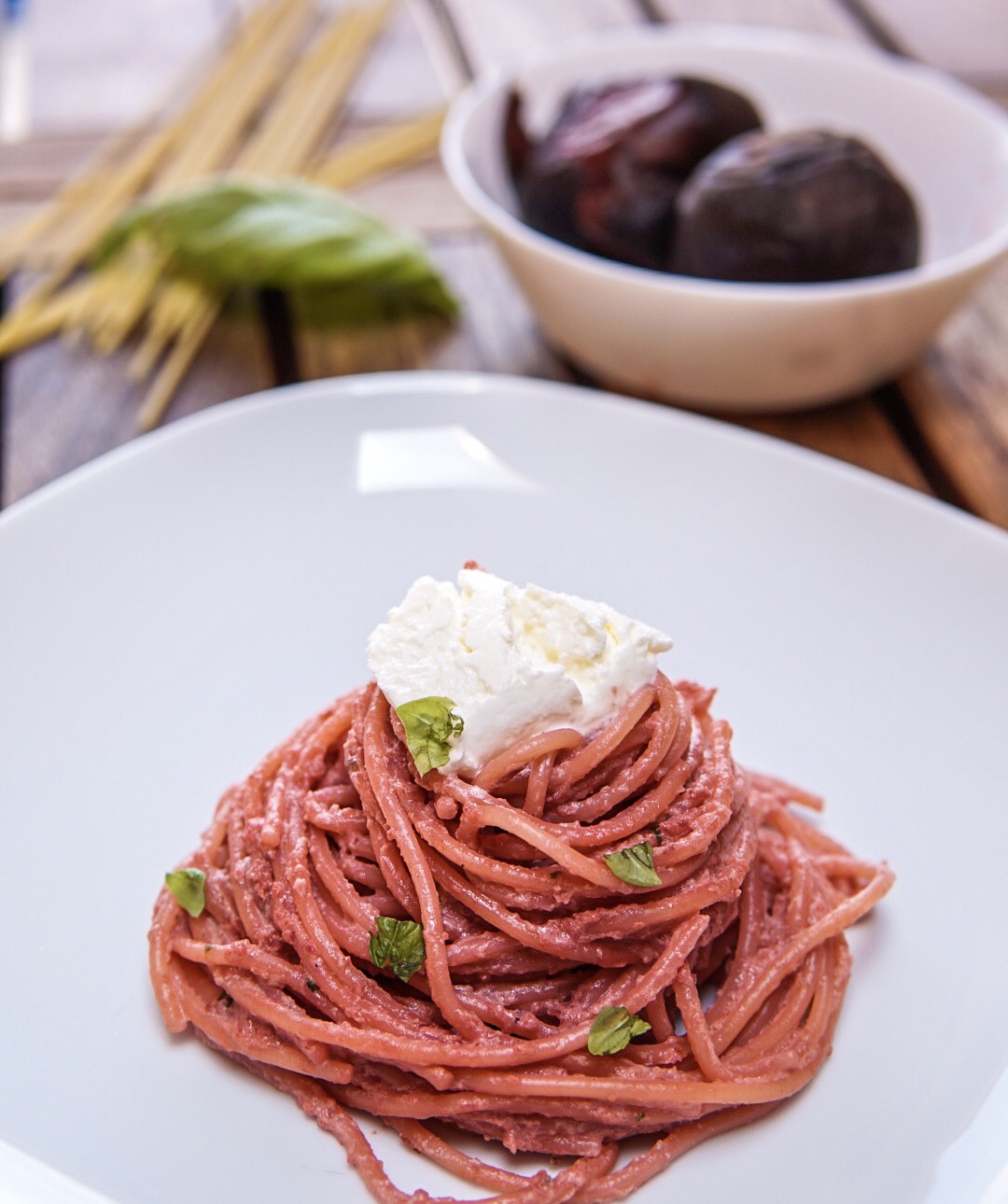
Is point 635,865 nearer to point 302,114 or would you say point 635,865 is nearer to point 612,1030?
point 612,1030

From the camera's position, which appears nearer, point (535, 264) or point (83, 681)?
point (83, 681)

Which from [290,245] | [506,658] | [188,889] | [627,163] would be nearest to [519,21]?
[290,245]

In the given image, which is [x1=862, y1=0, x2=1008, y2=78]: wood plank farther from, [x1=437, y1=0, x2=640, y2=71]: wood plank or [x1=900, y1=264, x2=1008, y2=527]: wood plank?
[x1=900, y1=264, x2=1008, y2=527]: wood plank

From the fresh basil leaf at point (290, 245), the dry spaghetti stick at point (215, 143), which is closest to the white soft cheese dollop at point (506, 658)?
the fresh basil leaf at point (290, 245)

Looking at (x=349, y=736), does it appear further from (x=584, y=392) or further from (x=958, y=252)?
(x=958, y=252)

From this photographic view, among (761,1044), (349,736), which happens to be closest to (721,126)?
(349,736)

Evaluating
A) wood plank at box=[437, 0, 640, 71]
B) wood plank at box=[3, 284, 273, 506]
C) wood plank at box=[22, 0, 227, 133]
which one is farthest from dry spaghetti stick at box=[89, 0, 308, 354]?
wood plank at box=[437, 0, 640, 71]

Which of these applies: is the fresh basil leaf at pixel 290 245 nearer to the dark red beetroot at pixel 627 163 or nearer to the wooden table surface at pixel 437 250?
the wooden table surface at pixel 437 250
